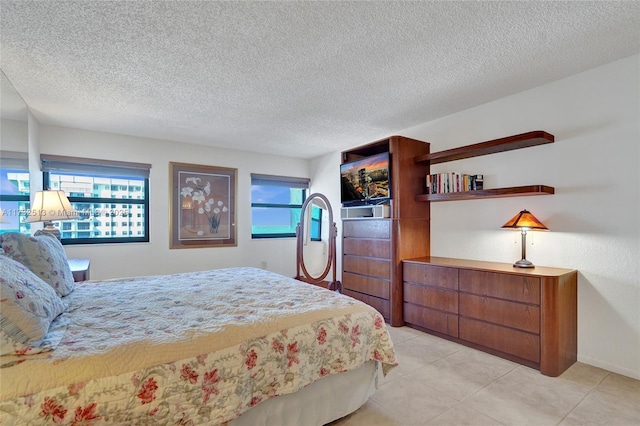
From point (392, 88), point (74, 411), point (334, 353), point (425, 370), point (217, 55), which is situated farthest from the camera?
point (392, 88)

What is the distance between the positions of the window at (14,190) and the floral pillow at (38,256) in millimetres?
838

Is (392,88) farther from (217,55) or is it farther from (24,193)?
(24,193)

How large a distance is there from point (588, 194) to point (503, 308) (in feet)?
3.82

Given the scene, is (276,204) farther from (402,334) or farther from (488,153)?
(488,153)

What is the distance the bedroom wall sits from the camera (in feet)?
7.73

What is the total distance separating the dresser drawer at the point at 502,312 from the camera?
8.03ft

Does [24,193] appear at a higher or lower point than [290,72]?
lower

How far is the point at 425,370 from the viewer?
2436 mm

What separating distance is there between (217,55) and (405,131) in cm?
263

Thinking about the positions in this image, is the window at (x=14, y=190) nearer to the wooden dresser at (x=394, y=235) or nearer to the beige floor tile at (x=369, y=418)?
the beige floor tile at (x=369, y=418)

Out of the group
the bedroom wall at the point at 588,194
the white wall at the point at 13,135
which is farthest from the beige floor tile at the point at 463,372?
the white wall at the point at 13,135

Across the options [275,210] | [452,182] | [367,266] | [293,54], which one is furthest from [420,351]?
[275,210]

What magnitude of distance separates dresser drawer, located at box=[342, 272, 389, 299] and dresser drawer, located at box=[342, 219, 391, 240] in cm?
52

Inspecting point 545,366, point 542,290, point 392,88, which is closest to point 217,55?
point 392,88
